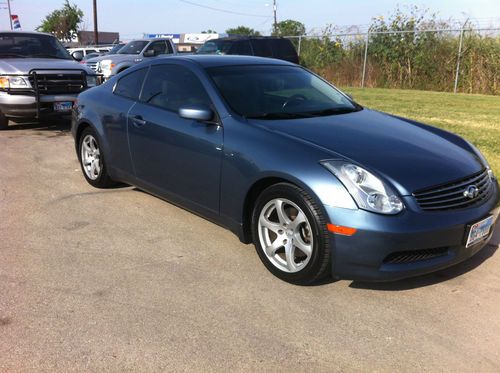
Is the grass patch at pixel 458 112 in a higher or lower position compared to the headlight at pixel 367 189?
lower

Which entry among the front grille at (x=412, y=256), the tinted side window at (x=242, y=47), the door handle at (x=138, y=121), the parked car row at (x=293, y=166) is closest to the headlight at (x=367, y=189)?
the parked car row at (x=293, y=166)

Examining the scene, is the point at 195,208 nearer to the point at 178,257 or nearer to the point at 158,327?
the point at 178,257

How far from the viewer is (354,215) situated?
319 cm

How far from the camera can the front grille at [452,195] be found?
3.30 meters

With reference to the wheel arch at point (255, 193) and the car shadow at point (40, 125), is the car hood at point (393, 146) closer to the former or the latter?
the wheel arch at point (255, 193)

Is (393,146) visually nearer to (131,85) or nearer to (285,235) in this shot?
(285,235)

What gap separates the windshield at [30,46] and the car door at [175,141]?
6227 mm

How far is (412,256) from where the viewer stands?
329 cm

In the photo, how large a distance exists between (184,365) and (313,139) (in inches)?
71.0

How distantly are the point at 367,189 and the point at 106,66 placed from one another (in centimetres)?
1333

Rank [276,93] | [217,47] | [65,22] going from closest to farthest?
[276,93] < [217,47] < [65,22]

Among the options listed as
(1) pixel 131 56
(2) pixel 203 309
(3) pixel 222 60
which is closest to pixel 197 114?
(3) pixel 222 60

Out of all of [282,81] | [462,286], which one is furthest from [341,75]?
[462,286]

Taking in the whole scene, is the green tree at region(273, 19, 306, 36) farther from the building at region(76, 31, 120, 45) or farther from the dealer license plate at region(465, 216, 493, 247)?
the dealer license plate at region(465, 216, 493, 247)
